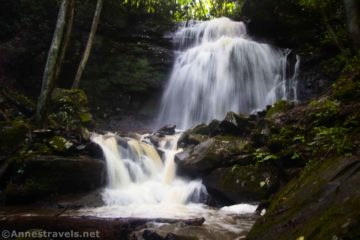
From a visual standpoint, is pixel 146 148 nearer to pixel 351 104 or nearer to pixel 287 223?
pixel 351 104

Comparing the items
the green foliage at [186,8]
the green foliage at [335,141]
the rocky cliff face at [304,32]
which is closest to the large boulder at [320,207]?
the green foliage at [335,141]

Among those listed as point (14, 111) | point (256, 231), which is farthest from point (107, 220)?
point (14, 111)

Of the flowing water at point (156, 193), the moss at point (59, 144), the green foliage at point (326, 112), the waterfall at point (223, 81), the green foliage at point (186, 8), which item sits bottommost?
the flowing water at point (156, 193)

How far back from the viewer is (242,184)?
7492 mm

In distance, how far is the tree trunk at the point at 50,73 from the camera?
9445 millimetres

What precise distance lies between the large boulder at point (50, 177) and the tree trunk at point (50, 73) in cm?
192

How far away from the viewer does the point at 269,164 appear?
7.62 meters

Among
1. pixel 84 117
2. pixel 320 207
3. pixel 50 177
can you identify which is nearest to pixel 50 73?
pixel 84 117

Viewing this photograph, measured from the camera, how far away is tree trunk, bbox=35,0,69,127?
31.0ft

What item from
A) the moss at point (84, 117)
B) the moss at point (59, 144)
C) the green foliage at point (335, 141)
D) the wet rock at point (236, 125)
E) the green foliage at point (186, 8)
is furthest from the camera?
the green foliage at point (186, 8)

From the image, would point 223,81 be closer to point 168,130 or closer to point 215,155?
point 168,130

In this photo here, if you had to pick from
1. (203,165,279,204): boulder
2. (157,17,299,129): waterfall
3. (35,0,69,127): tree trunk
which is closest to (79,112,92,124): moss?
(35,0,69,127): tree trunk

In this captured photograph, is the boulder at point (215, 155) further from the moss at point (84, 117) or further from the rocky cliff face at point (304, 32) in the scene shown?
the rocky cliff face at point (304, 32)

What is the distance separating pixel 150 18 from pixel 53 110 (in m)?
9.10
